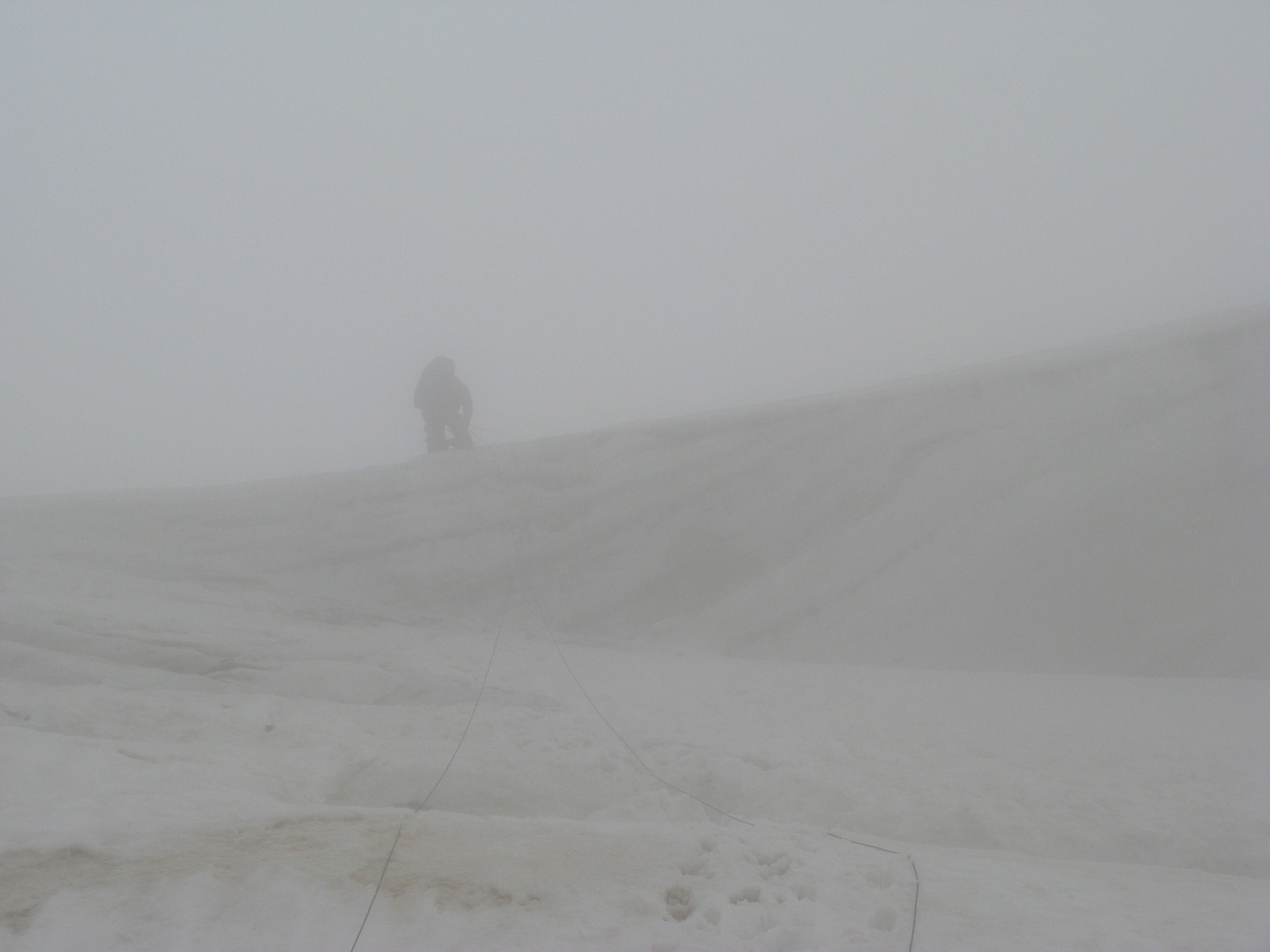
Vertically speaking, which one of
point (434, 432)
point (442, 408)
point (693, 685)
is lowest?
point (693, 685)

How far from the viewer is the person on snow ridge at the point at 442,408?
9.49 metres

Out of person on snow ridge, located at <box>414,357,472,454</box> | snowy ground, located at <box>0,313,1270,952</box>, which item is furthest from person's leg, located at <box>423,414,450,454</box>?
snowy ground, located at <box>0,313,1270,952</box>

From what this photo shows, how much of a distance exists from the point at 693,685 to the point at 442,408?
5.19 m

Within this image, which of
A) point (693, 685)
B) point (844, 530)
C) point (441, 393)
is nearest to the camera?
point (693, 685)

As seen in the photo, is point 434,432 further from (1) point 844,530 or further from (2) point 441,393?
(1) point 844,530

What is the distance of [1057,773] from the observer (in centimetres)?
388

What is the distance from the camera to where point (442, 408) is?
31.2 ft

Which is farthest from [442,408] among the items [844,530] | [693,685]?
[693,685]

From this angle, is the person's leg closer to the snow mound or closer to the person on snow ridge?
the person on snow ridge

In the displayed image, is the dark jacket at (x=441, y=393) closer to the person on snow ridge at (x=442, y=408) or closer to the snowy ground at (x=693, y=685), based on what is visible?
the person on snow ridge at (x=442, y=408)

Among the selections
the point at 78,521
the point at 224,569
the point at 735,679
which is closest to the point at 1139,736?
the point at 735,679

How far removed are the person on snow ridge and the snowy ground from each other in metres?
1.16

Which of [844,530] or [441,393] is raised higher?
[441,393]

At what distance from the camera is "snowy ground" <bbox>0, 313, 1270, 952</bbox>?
2.30 m
